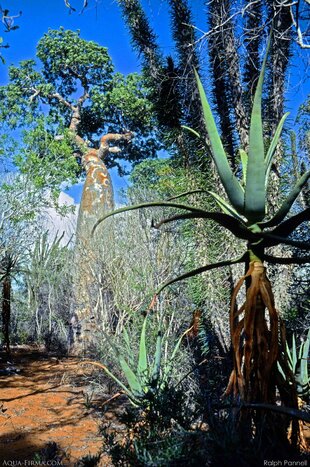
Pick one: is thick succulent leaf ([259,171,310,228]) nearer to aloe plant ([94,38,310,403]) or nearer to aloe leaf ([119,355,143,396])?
aloe plant ([94,38,310,403])

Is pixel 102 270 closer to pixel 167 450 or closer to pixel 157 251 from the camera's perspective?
pixel 157 251

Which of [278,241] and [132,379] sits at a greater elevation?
[278,241]

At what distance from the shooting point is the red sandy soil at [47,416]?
4.46m

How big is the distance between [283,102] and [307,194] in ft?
6.71

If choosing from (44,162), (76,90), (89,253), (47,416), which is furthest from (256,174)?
(76,90)

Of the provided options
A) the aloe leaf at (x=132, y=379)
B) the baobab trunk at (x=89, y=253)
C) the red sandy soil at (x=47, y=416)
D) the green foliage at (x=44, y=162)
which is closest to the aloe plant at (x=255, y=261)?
the red sandy soil at (x=47, y=416)

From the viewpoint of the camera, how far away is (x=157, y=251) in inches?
370

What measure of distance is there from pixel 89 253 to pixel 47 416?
538cm

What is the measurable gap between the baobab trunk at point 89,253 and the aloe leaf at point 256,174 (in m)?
4.61

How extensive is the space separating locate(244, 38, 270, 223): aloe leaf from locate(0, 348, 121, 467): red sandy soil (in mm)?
1777

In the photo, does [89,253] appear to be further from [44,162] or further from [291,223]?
[291,223]

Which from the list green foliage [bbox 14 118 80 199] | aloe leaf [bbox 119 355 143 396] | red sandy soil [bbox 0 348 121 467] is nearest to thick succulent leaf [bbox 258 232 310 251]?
red sandy soil [bbox 0 348 121 467]

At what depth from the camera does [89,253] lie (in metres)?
11.3

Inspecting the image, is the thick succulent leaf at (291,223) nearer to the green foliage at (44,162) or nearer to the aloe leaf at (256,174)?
the aloe leaf at (256,174)
